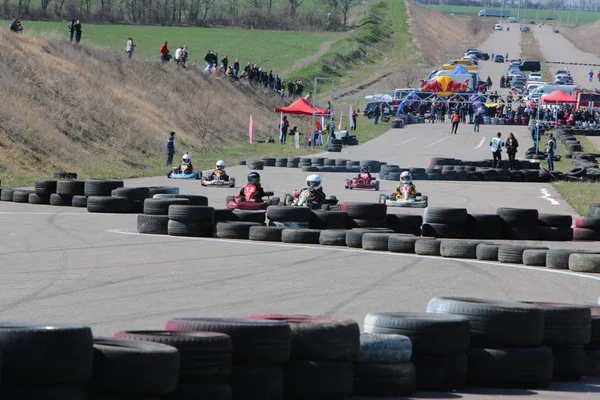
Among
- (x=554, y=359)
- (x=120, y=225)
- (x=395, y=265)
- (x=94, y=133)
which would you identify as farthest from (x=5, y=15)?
(x=554, y=359)

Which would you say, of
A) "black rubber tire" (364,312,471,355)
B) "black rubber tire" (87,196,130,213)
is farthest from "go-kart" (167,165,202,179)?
"black rubber tire" (364,312,471,355)

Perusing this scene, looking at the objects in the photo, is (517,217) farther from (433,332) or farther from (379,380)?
(379,380)

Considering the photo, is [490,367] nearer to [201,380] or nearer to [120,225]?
[201,380]

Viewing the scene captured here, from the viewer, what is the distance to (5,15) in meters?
81.9

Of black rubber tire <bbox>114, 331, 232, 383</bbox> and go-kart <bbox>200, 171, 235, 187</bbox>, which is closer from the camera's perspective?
black rubber tire <bbox>114, 331, 232, 383</bbox>

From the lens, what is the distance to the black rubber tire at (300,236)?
15.6 meters

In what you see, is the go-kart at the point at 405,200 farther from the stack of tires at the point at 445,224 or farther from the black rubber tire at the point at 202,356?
the black rubber tire at the point at 202,356

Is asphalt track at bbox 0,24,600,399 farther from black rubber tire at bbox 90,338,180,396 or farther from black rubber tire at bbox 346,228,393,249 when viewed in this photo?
black rubber tire at bbox 90,338,180,396

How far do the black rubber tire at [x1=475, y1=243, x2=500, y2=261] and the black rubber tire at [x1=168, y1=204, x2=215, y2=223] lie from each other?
14.6 feet

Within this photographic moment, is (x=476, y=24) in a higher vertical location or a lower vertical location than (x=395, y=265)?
higher

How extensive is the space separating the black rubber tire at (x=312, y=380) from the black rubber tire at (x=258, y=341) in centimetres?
10

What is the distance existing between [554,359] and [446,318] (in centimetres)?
110

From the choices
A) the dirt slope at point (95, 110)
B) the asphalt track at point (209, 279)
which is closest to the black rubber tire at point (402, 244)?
the asphalt track at point (209, 279)

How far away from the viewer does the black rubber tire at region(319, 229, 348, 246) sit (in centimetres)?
1555
